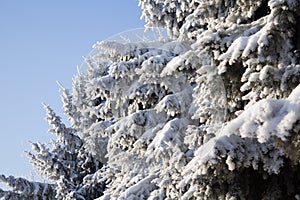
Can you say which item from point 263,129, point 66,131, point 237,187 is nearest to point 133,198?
point 237,187

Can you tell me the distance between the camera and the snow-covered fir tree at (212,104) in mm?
3525

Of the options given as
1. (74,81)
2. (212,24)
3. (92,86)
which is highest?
(74,81)

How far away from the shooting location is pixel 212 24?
572 centimetres

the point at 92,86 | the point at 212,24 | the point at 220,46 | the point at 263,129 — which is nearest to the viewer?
the point at 263,129

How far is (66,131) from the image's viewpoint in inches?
648

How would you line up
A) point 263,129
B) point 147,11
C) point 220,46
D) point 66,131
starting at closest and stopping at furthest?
point 263,129 < point 220,46 < point 147,11 < point 66,131

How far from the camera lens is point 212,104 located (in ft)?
19.8

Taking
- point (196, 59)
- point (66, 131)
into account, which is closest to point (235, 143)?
point (196, 59)

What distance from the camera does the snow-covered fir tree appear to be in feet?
11.6

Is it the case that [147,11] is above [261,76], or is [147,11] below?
above

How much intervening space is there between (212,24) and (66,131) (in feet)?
38.2

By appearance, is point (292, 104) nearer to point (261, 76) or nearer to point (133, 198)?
Answer: point (261, 76)

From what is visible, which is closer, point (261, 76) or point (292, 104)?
point (292, 104)

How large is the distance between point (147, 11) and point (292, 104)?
7879 millimetres
